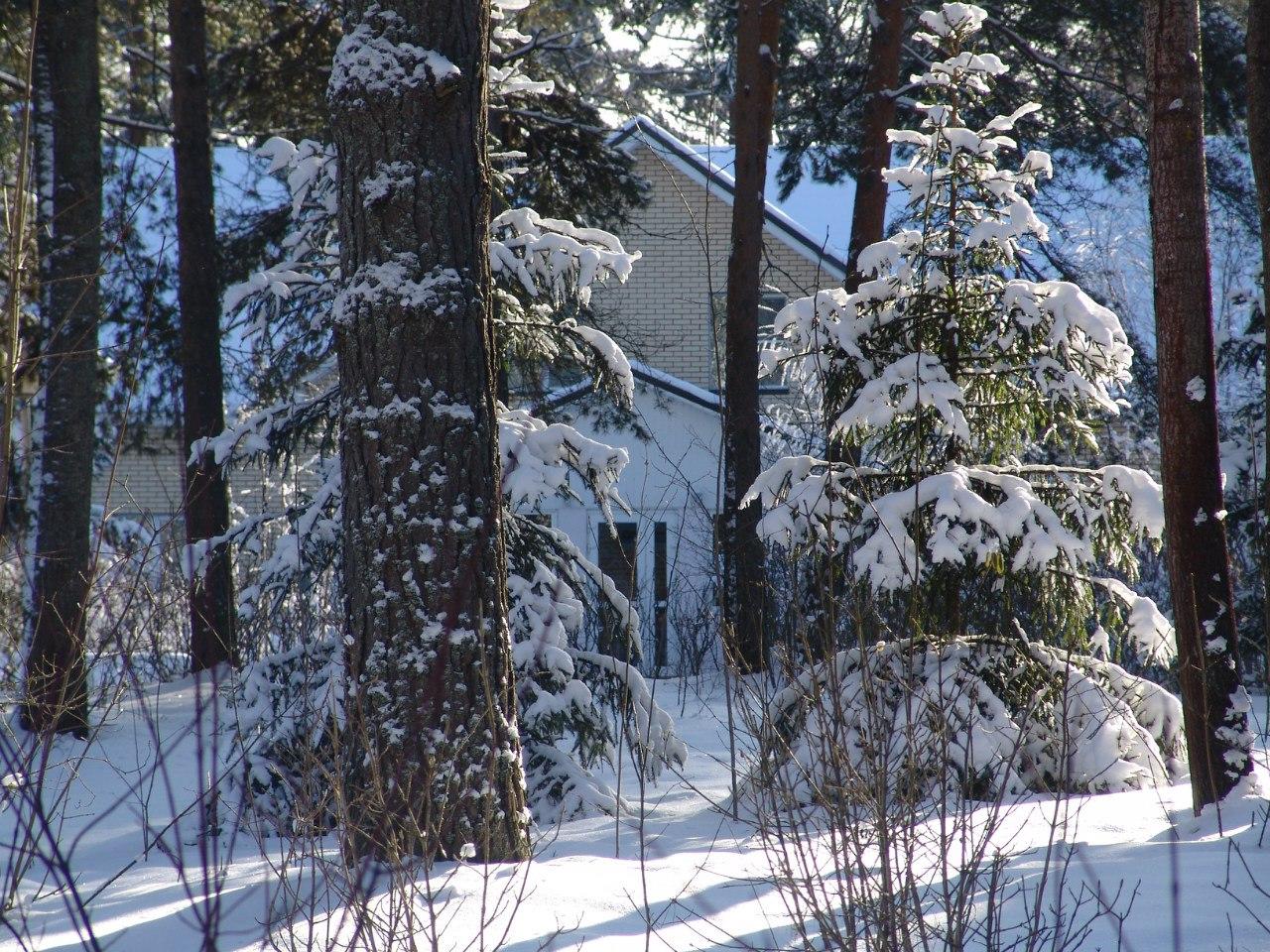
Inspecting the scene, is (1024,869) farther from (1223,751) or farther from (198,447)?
(198,447)

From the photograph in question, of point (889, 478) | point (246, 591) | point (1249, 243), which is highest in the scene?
point (1249, 243)

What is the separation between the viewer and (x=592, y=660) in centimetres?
650

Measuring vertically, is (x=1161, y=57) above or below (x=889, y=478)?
above

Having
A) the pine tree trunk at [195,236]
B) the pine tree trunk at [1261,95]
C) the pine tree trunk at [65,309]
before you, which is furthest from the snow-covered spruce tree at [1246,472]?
the pine tree trunk at [65,309]

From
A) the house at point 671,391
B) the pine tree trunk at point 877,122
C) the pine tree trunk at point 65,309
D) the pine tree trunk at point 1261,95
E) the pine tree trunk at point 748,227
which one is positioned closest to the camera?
the pine tree trunk at point 1261,95

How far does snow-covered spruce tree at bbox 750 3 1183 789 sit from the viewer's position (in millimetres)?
5805

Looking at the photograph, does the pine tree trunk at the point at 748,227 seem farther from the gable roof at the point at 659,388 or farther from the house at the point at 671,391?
the gable roof at the point at 659,388

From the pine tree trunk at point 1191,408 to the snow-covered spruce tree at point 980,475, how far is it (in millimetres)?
601

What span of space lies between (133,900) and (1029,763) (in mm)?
4483

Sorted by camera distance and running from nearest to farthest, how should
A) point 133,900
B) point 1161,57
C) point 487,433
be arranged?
point 133,900 < point 487,433 < point 1161,57

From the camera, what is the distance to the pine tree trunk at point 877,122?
10.8 metres

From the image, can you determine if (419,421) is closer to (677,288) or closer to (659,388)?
(659,388)

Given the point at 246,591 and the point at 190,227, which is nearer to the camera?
the point at 246,591

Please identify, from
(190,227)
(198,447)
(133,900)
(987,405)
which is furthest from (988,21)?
(133,900)
